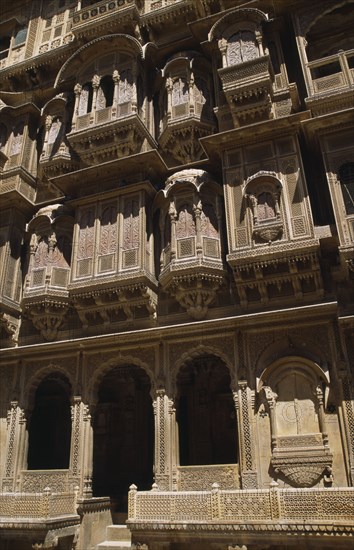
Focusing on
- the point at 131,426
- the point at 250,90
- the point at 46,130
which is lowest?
the point at 131,426

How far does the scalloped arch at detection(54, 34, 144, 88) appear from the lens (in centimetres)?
1695

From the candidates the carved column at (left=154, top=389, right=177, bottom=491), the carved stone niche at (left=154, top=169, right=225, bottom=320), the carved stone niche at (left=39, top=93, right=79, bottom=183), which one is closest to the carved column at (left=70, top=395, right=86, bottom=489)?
the carved column at (left=154, top=389, right=177, bottom=491)

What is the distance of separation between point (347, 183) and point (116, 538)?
10835 mm

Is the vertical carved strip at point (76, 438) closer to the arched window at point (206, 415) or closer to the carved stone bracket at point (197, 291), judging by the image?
the arched window at point (206, 415)

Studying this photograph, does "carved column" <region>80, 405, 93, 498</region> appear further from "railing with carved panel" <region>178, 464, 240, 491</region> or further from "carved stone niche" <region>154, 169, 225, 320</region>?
"carved stone niche" <region>154, 169, 225, 320</region>

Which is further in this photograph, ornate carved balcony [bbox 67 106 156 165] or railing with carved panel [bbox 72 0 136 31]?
railing with carved panel [bbox 72 0 136 31]

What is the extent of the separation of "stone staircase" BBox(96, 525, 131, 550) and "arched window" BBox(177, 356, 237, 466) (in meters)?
3.32

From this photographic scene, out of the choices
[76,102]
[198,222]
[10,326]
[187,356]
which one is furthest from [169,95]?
[10,326]

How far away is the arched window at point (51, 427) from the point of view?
1733 cm

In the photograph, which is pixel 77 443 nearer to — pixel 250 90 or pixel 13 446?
pixel 13 446

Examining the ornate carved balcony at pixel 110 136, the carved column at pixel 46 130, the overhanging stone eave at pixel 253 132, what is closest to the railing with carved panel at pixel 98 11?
the carved column at pixel 46 130

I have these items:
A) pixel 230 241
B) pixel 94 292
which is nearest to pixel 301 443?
pixel 230 241

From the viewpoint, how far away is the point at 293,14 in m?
15.0

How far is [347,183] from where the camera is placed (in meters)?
12.4
